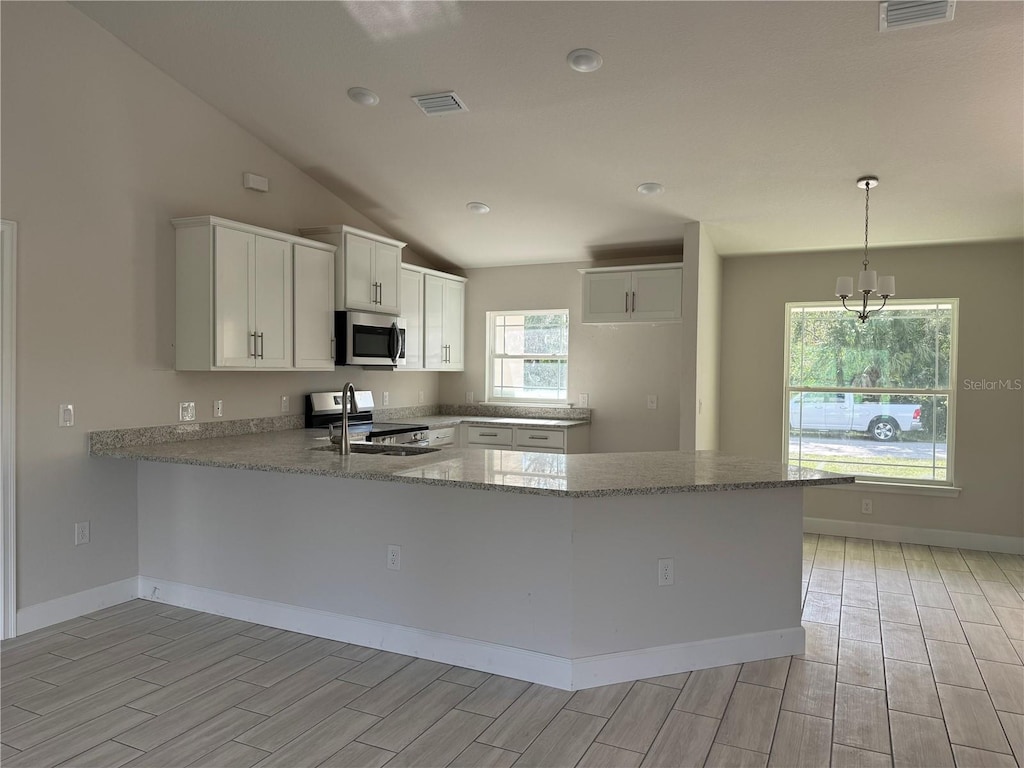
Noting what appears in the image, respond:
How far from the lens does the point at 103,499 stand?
3768mm

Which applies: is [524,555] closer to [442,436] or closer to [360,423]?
[360,423]

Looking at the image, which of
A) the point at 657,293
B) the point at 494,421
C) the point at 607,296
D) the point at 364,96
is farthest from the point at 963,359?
the point at 364,96

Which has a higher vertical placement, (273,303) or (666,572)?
(273,303)

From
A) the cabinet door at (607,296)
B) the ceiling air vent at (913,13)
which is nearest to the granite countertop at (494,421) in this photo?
the cabinet door at (607,296)

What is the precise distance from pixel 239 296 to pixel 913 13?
11.9ft

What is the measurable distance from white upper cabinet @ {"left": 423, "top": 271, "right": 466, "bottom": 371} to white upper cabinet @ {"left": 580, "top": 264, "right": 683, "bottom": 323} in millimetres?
1336

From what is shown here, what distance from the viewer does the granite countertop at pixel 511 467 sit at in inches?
108

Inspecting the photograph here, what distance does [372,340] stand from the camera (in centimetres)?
513

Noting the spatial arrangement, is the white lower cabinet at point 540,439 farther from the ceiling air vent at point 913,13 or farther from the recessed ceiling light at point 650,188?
the ceiling air vent at point 913,13

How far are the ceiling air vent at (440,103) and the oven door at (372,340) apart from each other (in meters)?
1.63

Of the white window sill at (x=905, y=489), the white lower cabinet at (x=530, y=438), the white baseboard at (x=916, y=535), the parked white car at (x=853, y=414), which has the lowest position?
the white baseboard at (x=916, y=535)

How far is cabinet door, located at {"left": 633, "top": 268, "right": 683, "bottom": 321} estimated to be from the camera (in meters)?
5.39

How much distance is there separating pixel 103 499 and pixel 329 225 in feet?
7.97

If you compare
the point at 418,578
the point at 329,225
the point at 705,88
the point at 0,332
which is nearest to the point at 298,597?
the point at 418,578
